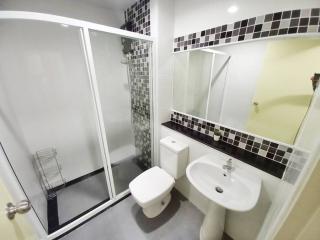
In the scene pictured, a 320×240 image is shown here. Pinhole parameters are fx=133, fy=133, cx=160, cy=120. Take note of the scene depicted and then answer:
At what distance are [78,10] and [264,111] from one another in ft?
7.26

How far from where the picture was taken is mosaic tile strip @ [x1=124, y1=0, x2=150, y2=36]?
1.50 m

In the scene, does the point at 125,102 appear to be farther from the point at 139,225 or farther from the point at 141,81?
the point at 139,225

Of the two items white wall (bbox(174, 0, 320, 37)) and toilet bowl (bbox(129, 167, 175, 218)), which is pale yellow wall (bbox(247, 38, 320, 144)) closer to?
white wall (bbox(174, 0, 320, 37))

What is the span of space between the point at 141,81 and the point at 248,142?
4.61 feet

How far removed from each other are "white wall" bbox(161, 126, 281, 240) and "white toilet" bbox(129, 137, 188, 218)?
0.11 meters

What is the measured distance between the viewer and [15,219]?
54cm

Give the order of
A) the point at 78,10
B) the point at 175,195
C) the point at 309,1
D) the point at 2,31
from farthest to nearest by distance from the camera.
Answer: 1. the point at 175,195
2. the point at 78,10
3. the point at 2,31
4. the point at 309,1

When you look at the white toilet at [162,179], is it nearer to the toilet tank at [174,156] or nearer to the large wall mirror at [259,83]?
the toilet tank at [174,156]

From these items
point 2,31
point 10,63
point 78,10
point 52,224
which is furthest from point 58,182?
point 78,10

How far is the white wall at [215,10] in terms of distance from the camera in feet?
2.76

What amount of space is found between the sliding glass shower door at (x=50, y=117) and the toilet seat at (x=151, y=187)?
0.54 meters

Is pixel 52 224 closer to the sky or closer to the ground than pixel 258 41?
closer to the ground

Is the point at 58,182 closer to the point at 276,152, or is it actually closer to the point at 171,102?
the point at 171,102

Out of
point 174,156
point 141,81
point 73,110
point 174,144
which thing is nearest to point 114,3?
point 141,81
